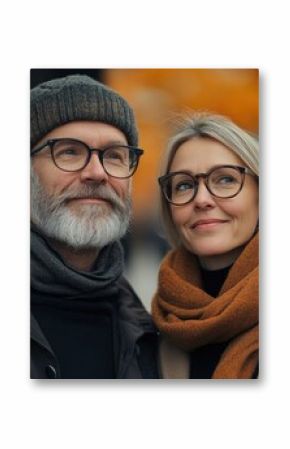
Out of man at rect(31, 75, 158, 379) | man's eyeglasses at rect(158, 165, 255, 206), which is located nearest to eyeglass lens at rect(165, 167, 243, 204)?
man's eyeglasses at rect(158, 165, 255, 206)

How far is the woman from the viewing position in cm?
184

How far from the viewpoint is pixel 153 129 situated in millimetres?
1867

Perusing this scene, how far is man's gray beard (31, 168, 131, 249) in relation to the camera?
1859mm

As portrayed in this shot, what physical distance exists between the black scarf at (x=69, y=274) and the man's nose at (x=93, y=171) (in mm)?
180

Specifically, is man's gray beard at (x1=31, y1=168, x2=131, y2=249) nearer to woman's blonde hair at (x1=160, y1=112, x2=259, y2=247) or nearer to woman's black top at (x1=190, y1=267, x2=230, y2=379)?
woman's blonde hair at (x1=160, y1=112, x2=259, y2=247)

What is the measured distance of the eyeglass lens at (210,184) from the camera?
186 cm

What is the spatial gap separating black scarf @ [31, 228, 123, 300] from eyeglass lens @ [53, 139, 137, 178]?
0.62 feet

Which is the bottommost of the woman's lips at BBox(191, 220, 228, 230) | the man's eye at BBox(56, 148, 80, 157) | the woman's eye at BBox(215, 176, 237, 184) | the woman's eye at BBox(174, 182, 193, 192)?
the woman's lips at BBox(191, 220, 228, 230)

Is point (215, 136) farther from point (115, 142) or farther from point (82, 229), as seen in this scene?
point (82, 229)

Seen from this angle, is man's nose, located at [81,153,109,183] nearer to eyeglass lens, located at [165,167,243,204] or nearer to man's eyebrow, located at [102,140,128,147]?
man's eyebrow, located at [102,140,128,147]

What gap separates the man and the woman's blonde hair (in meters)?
0.09

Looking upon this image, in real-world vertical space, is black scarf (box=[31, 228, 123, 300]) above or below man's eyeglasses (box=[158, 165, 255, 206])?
below

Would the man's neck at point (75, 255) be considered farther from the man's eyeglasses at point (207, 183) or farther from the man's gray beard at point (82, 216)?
the man's eyeglasses at point (207, 183)

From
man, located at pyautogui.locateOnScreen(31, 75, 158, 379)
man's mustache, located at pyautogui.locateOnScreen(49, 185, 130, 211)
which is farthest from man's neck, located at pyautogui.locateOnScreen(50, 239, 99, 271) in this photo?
man's mustache, located at pyautogui.locateOnScreen(49, 185, 130, 211)
